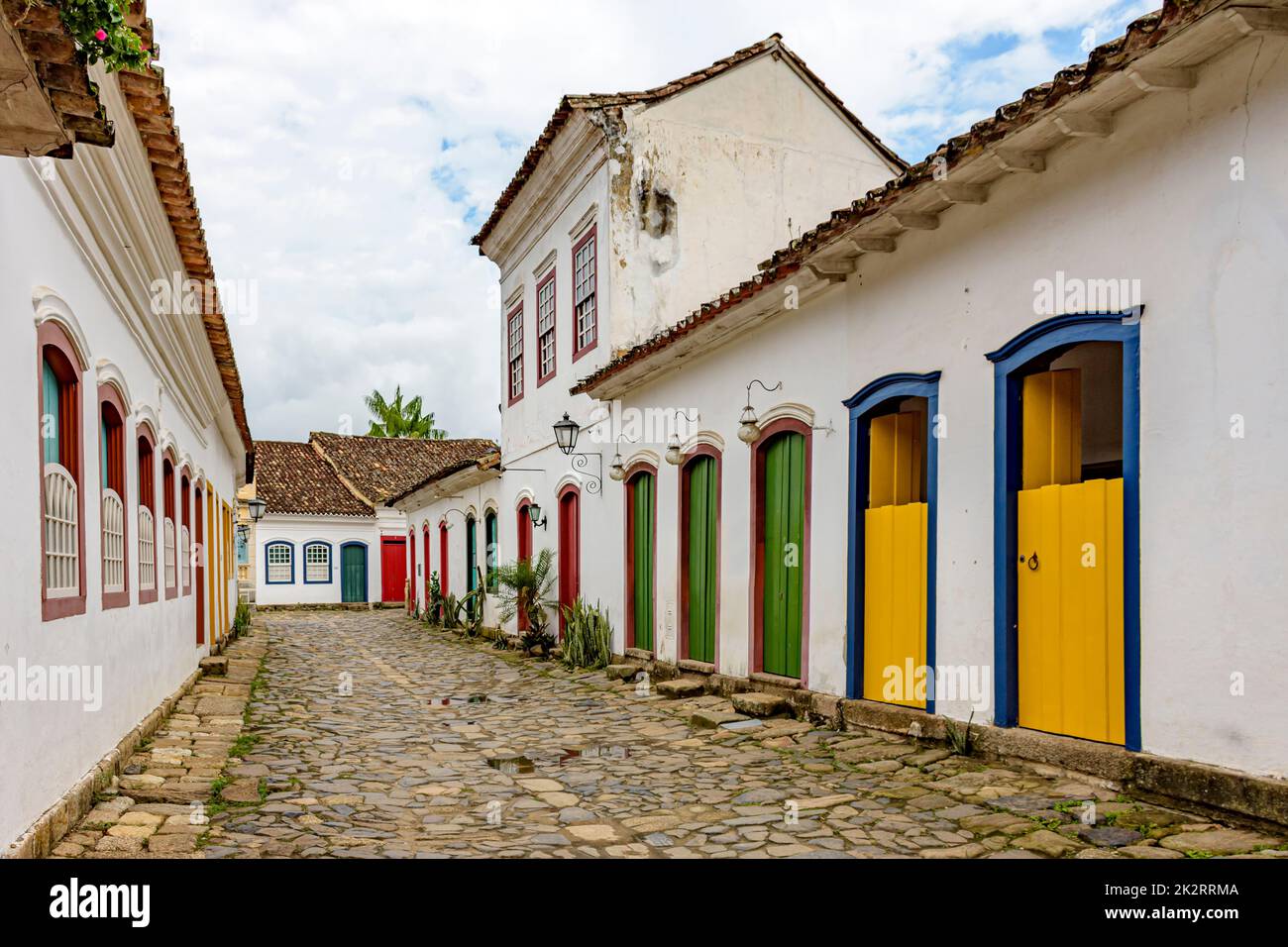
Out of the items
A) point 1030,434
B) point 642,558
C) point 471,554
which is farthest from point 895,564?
point 471,554

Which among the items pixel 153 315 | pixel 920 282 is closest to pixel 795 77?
pixel 920 282

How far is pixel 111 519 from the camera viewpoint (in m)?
7.13

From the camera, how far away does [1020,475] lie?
21.5 ft

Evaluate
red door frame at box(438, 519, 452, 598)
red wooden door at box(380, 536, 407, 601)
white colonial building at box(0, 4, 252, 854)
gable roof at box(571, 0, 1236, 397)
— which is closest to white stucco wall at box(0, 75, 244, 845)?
white colonial building at box(0, 4, 252, 854)

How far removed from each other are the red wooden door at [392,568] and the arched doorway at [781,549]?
980 inches

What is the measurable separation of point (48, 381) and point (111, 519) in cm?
181

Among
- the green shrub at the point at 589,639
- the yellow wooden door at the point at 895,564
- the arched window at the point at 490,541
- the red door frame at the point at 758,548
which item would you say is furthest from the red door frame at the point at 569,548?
the yellow wooden door at the point at 895,564

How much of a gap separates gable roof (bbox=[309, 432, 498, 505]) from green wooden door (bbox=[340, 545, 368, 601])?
1.67m

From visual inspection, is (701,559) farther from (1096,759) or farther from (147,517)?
(1096,759)

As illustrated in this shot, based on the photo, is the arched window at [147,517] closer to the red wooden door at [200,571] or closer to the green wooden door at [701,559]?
the red wooden door at [200,571]

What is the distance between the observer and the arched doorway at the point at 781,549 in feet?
29.5

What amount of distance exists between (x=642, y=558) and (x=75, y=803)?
25.4 ft

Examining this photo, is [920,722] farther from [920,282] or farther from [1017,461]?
[920,282]

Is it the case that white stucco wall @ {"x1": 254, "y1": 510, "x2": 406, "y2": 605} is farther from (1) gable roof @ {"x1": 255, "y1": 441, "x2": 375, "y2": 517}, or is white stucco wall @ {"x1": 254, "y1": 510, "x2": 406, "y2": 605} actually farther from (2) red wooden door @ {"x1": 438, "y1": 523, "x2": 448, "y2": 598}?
(2) red wooden door @ {"x1": 438, "y1": 523, "x2": 448, "y2": 598}
